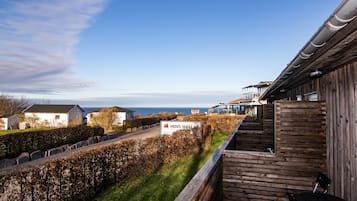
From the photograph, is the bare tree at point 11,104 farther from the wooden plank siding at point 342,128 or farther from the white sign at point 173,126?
the wooden plank siding at point 342,128

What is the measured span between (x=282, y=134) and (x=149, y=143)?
4968mm

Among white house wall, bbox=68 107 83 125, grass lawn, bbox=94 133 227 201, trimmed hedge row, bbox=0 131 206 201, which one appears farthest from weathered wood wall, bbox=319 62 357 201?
white house wall, bbox=68 107 83 125

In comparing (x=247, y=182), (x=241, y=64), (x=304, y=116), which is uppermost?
(x=241, y=64)

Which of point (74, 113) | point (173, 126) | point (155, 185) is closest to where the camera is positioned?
point (155, 185)

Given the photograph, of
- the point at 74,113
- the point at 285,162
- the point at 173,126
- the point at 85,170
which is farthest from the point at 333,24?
the point at 74,113

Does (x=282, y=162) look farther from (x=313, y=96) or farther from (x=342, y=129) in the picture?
(x=313, y=96)

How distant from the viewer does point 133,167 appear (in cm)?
738

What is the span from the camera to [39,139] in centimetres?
1403

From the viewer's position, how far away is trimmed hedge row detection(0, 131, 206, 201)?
434 cm

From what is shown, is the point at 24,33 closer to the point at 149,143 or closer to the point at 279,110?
the point at 149,143

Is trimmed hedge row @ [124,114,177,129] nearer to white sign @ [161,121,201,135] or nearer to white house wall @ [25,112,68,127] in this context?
white sign @ [161,121,201,135]

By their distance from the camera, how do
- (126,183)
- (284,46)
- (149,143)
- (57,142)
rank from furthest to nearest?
(57,142)
(284,46)
(149,143)
(126,183)

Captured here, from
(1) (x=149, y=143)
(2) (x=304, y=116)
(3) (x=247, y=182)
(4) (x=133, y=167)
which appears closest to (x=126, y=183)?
(4) (x=133, y=167)

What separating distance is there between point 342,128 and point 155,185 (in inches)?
197
